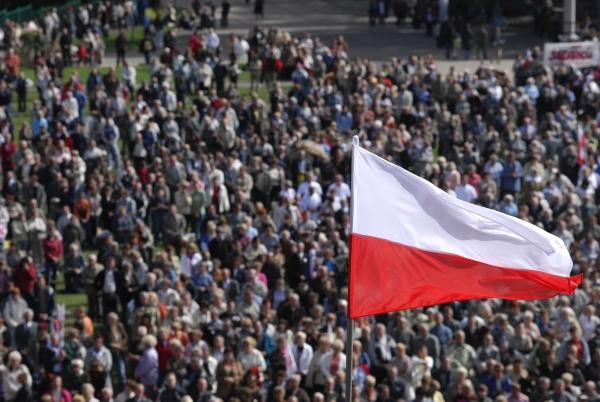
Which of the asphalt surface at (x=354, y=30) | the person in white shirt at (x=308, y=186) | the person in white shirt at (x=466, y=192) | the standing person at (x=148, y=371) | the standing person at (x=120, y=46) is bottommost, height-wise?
the standing person at (x=148, y=371)

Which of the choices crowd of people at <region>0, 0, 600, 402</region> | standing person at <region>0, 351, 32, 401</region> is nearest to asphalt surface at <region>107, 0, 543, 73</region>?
crowd of people at <region>0, 0, 600, 402</region>

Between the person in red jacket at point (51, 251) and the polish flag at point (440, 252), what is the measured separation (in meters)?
16.9

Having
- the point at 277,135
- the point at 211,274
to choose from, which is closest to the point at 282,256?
the point at 211,274

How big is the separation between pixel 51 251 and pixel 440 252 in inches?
676

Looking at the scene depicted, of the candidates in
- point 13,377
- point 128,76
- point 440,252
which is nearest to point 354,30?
point 128,76

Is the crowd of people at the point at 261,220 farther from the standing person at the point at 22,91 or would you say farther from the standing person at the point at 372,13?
the standing person at the point at 372,13

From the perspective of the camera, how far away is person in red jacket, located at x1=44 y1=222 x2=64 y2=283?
1182 inches

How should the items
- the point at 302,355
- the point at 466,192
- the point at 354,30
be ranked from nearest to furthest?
the point at 302,355 → the point at 466,192 → the point at 354,30

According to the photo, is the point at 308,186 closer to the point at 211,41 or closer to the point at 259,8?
the point at 211,41

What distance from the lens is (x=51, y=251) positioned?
3006cm

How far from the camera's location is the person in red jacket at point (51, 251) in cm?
3003

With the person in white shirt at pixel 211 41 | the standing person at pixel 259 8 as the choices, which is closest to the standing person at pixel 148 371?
the person in white shirt at pixel 211 41

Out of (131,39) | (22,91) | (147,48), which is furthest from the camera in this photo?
(131,39)

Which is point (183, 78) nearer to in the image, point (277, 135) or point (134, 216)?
point (277, 135)
